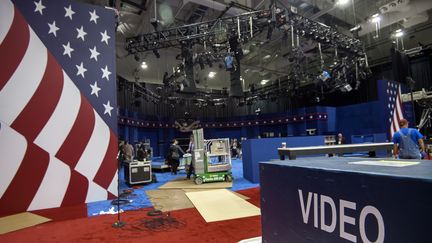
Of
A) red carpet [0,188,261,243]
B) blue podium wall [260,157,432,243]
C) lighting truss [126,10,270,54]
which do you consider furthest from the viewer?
lighting truss [126,10,270,54]

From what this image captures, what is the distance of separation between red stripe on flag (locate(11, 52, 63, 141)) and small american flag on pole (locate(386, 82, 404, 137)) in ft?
27.6

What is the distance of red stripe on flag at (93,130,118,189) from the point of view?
3.74 metres

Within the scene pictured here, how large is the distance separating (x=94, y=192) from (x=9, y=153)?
46.4 inches

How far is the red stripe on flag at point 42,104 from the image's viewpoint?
3.33m

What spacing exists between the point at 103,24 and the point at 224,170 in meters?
5.03

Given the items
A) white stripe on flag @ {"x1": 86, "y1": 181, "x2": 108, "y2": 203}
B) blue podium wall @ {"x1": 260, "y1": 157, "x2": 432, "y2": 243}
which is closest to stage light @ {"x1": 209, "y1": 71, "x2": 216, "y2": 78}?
white stripe on flag @ {"x1": 86, "y1": 181, "x2": 108, "y2": 203}

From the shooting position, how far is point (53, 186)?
347 centimetres

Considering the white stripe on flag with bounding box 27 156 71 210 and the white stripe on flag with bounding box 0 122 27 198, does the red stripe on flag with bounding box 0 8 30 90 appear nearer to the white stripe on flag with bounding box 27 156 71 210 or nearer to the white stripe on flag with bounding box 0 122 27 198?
the white stripe on flag with bounding box 0 122 27 198

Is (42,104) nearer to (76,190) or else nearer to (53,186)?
(53,186)

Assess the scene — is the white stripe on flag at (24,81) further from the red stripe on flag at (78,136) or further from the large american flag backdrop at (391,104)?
the large american flag backdrop at (391,104)

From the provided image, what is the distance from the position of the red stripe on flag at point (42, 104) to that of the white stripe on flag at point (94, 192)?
102cm

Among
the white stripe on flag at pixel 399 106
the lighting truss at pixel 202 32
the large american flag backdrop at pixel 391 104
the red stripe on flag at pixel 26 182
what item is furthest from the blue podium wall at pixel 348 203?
the white stripe on flag at pixel 399 106

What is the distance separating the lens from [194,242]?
9.34 ft

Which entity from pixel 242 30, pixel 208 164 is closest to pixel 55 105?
pixel 208 164
